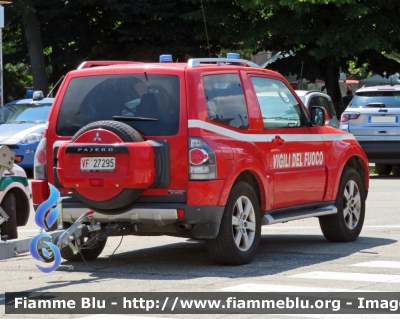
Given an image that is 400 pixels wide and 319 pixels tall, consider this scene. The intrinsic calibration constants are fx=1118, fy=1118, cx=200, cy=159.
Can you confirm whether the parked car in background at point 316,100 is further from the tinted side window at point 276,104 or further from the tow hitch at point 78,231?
the tow hitch at point 78,231

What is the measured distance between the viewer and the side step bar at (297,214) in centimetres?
1028

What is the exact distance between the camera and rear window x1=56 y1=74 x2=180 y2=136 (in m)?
9.58

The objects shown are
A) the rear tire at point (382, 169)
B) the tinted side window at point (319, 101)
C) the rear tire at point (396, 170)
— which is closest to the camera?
the tinted side window at point (319, 101)

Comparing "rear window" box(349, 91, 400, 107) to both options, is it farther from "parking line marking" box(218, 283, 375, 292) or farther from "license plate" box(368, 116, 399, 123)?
"parking line marking" box(218, 283, 375, 292)

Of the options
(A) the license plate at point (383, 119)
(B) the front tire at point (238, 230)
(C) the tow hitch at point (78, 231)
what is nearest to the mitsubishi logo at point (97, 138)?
(C) the tow hitch at point (78, 231)

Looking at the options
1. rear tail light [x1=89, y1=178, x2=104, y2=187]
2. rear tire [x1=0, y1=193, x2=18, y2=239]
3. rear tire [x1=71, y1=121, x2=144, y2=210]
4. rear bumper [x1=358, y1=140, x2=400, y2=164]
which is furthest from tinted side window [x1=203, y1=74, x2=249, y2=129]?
rear bumper [x1=358, y1=140, x2=400, y2=164]

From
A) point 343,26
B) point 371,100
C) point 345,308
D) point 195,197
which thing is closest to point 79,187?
point 195,197

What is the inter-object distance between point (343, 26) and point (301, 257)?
26.5 meters

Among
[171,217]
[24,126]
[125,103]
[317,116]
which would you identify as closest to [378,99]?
[24,126]

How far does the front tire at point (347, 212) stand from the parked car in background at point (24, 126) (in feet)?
35.1

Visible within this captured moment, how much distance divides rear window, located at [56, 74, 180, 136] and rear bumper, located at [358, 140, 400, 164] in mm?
12664

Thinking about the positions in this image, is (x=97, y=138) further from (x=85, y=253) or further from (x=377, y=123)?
(x=377, y=123)

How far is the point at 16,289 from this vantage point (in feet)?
28.3

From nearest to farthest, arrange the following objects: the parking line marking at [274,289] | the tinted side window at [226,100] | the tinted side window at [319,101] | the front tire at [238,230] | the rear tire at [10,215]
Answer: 1. the parking line marking at [274,289]
2. the front tire at [238,230]
3. the tinted side window at [226,100]
4. the rear tire at [10,215]
5. the tinted side window at [319,101]
